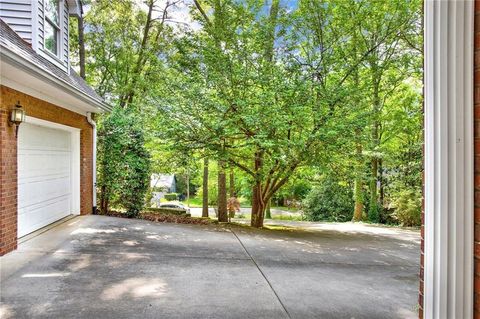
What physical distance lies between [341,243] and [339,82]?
13.5ft

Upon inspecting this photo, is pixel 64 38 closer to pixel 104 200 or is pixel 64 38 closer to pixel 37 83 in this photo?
pixel 37 83

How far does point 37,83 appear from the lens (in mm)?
5434

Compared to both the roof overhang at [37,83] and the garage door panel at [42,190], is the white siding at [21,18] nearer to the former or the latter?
the roof overhang at [37,83]

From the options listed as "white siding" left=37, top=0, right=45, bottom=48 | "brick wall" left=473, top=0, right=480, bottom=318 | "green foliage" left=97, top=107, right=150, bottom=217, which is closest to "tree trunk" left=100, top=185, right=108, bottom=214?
"green foliage" left=97, top=107, right=150, bottom=217

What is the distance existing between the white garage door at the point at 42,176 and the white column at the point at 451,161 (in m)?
6.04

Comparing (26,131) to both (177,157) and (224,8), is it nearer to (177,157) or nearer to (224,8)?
(177,157)

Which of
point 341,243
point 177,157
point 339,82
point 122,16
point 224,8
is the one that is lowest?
point 341,243

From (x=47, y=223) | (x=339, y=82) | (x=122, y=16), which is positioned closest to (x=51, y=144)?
(x=47, y=223)

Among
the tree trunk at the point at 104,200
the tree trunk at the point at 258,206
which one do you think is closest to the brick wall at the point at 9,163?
the tree trunk at the point at 104,200

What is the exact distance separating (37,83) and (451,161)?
19.3ft

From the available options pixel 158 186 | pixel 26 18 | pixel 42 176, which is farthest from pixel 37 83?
pixel 158 186

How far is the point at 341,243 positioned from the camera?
304 inches

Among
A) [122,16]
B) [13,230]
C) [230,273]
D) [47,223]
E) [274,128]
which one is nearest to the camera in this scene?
[230,273]

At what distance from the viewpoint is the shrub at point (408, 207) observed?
13.3 metres
